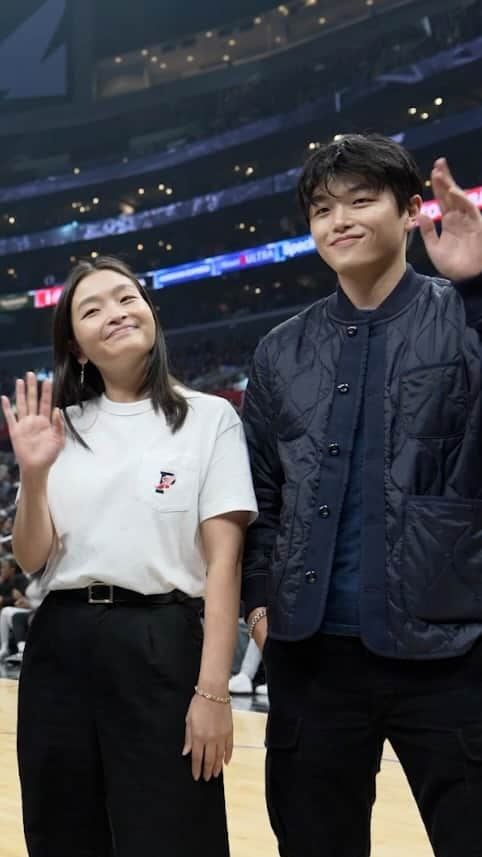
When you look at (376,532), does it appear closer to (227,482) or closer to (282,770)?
(227,482)

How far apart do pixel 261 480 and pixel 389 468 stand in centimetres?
32

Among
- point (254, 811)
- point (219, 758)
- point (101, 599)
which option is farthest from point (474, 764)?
point (254, 811)

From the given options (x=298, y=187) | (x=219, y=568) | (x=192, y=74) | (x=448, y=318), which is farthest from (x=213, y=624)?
(x=192, y=74)

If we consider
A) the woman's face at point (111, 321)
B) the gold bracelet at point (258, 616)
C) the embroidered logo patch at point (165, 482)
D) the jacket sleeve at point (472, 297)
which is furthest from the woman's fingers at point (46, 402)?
the jacket sleeve at point (472, 297)

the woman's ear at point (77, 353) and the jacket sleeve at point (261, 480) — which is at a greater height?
the woman's ear at point (77, 353)

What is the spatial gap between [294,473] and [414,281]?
418mm

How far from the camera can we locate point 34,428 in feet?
5.99

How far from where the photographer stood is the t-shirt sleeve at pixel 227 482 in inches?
71.2

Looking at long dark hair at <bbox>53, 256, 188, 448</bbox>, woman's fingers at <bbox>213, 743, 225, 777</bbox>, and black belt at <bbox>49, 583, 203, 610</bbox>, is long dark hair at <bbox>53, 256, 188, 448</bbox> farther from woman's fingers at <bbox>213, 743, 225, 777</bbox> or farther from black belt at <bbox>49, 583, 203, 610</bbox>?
woman's fingers at <bbox>213, 743, 225, 777</bbox>

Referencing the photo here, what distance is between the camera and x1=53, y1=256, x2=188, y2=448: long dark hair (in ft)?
6.28

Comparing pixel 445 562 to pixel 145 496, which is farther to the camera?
pixel 145 496

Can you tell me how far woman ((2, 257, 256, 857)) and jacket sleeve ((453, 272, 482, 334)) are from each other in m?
0.52

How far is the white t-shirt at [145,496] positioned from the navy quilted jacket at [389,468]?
0.10 meters

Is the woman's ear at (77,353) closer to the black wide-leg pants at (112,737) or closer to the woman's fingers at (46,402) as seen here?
the woman's fingers at (46,402)
